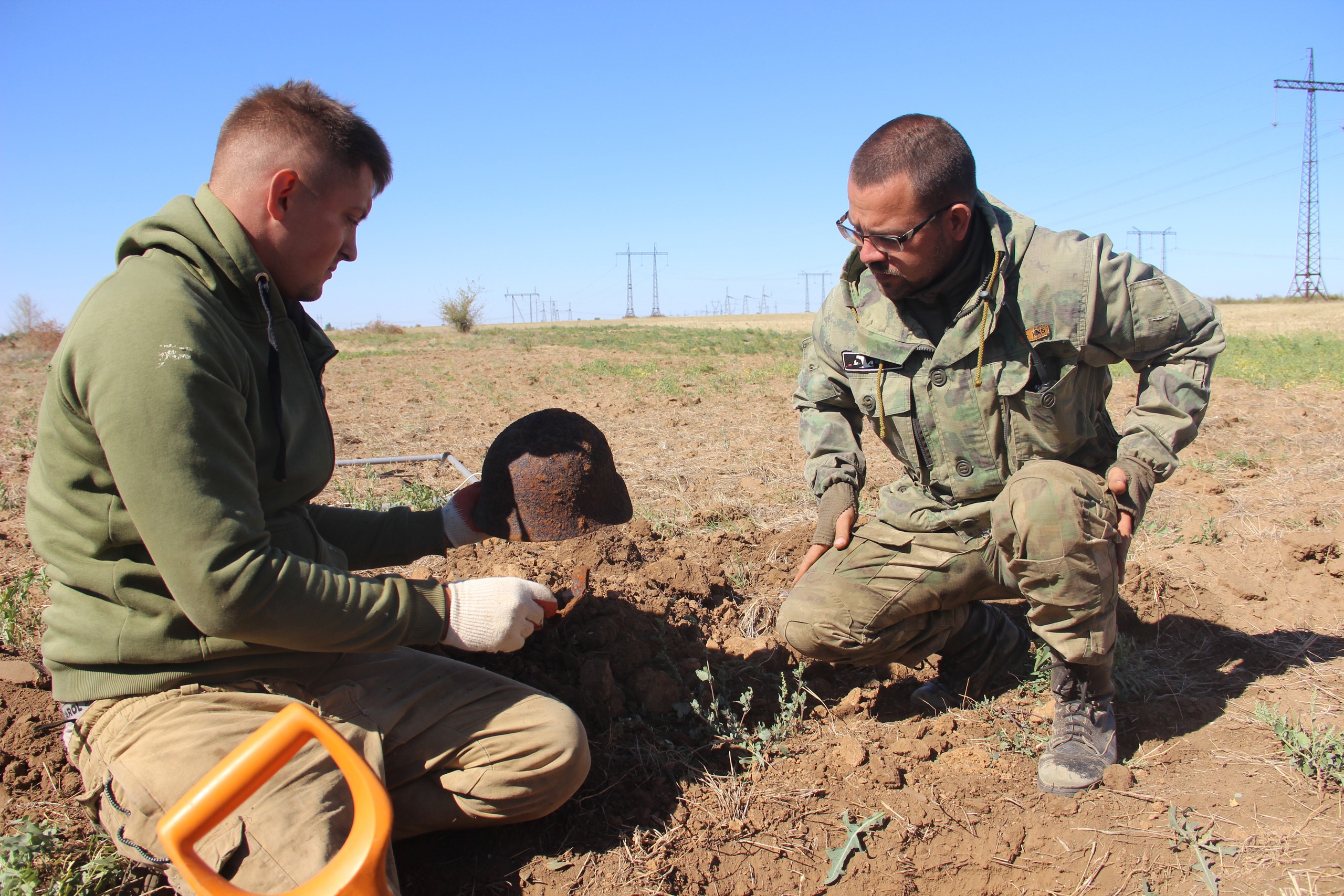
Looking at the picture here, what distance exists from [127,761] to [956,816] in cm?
207

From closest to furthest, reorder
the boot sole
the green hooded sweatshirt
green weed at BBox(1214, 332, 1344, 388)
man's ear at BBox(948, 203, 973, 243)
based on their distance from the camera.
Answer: the green hooded sweatshirt < the boot sole < man's ear at BBox(948, 203, 973, 243) < green weed at BBox(1214, 332, 1344, 388)

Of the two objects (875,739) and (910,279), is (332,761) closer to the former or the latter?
(875,739)

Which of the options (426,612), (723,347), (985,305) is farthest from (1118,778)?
(723,347)

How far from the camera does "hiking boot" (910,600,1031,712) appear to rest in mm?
3035

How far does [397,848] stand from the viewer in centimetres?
231

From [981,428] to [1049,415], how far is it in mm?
211

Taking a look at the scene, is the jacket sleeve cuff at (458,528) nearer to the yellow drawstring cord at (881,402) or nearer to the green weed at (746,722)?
the green weed at (746,722)

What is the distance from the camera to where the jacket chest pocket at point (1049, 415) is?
268 cm

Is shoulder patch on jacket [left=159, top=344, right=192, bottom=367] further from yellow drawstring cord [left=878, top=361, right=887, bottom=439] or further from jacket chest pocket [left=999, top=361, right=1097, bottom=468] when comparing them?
jacket chest pocket [left=999, top=361, right=1097, bottom=468]

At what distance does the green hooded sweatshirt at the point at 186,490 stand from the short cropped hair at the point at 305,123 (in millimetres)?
186

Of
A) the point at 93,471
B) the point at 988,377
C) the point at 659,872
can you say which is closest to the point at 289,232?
the point at 93,471

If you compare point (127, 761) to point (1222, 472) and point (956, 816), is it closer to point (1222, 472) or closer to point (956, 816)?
point (956, 816)

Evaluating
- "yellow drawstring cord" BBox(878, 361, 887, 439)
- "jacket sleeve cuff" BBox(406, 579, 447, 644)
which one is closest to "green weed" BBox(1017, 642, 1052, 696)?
"yellow drawstring cord" BBox(878, 361, 887, 439)

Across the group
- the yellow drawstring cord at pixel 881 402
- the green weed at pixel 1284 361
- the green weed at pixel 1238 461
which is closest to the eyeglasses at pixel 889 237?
the yellow drawstring cord at pixel 881 402
